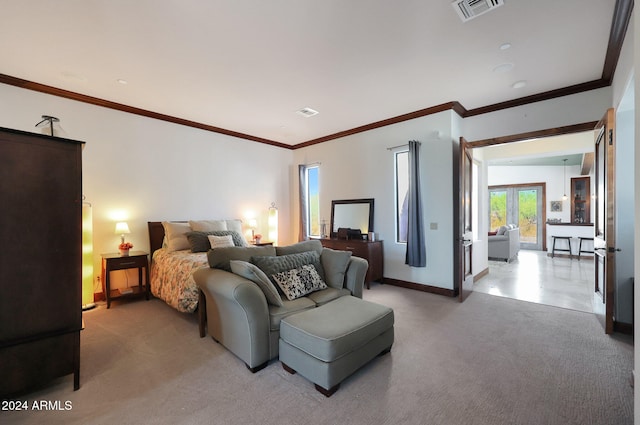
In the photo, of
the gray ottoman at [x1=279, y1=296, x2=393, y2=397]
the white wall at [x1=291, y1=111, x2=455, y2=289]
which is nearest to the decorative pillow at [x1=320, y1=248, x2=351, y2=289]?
the gray ottoman at [x1=279, y1=296, x2=393, y2=397]

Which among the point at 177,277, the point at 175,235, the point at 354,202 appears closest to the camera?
the point at 177,277

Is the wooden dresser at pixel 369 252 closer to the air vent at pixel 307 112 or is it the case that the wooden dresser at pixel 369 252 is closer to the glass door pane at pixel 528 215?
the air vent at pixel 307 112

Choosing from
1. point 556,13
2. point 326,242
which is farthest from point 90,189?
point 556,13

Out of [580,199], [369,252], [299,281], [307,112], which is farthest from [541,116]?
[580,199]

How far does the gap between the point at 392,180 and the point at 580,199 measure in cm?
751

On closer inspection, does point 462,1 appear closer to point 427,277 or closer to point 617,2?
point 617,2

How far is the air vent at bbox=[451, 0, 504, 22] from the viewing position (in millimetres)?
2105

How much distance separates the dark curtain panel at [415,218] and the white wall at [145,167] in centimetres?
311

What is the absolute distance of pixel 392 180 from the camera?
4.82 m

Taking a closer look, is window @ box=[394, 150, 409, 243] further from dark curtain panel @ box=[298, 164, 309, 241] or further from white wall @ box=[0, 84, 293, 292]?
white wall @ box=[0, 84, 293, 292]

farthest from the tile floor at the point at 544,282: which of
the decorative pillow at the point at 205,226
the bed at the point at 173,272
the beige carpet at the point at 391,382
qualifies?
the decorative pillow at the point at 205,226

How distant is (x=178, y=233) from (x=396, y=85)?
375cm

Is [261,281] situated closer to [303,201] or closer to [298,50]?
[298,50]

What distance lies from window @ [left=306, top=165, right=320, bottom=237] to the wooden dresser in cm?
131
